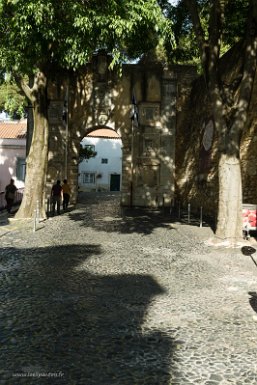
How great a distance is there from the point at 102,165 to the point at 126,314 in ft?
141

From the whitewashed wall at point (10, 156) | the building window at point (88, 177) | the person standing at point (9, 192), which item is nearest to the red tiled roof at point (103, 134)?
the building window at point (88, 177)

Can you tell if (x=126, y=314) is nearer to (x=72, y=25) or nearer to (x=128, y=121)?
(x=72, y=25)

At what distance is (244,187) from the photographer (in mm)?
15469

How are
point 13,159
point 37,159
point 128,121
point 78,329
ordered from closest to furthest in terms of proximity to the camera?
point 78,329 → point 37,159 → point 128,121 → point 13,159

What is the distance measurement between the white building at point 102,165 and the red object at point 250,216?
36595 millimetres

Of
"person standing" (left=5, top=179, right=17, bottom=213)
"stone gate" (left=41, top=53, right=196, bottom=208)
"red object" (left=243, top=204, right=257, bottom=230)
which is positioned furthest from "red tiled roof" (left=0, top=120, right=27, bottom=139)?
"red object" (left=243, top=204, right=257, bottom=230)

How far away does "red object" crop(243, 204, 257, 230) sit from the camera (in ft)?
39.4

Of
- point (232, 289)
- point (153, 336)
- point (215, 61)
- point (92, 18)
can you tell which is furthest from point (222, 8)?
point (153, 336)

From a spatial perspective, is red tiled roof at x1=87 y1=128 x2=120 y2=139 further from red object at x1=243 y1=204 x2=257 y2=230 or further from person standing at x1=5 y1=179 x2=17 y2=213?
red object at x1=243 y1=204 x2=257 y2=230

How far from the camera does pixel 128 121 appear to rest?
2398 cm

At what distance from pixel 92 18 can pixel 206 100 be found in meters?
12.2

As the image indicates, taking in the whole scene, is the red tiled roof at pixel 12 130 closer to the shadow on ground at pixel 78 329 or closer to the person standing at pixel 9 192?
the person standing at pixel 9 192

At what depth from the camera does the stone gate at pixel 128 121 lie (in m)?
23.9

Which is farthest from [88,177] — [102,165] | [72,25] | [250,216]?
[72,25]
